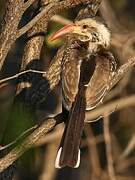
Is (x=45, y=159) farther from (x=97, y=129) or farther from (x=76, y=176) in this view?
(x=76, y=176)

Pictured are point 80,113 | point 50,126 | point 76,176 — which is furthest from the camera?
point 76,176

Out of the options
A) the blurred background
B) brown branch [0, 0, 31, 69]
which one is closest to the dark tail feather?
brown branch [0, 0, 31, 69]

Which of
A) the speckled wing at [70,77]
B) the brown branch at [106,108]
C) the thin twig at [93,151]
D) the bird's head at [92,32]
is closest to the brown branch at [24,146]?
the speckled wing at [70,77]

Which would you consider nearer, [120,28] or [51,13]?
[51,13]

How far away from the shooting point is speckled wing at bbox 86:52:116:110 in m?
3.87

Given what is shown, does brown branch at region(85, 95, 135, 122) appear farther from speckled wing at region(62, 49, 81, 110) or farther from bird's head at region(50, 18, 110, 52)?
speckled wing at region(62, 49, 81, 110)

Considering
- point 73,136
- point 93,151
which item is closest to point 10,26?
point 73,136

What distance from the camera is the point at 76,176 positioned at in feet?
26.2

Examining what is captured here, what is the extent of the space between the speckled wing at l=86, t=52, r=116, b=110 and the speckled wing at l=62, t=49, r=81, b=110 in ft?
0.33

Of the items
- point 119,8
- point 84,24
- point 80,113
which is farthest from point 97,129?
A: point 80,113

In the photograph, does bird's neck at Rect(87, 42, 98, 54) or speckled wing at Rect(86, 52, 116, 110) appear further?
bird's neck at Rect(87, 42, 98, 54)

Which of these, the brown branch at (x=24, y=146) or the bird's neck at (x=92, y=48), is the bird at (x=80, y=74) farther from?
the brown branch at (x=24, y=146)

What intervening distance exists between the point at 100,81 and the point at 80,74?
17 centimetres

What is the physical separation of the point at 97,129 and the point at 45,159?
693 millimetres
